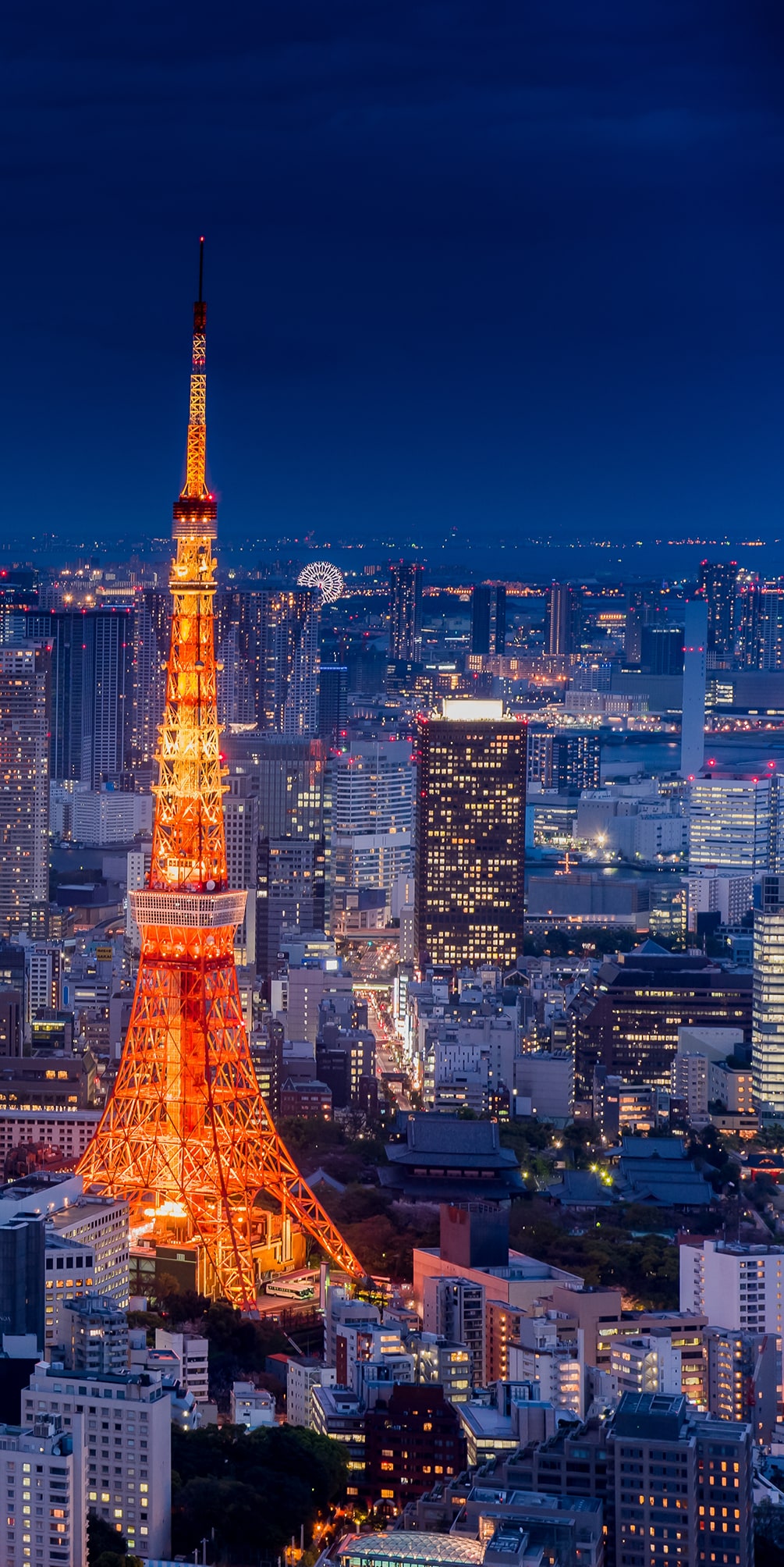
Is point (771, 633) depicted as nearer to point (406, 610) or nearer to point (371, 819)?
point (406, 610)

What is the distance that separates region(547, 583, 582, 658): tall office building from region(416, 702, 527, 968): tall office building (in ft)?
82.1

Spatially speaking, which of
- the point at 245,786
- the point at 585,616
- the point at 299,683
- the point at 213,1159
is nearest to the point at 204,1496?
the point at 213,1159

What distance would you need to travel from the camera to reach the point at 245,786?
32688mm

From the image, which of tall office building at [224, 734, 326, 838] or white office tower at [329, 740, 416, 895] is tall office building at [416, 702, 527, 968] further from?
white office tower at [329, 740, 416, 895]

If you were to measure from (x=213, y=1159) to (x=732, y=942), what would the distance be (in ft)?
43.4

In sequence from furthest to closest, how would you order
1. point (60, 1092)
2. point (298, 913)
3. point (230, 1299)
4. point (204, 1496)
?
point (298, 913)
point (60, 1092)
point (230, 1299)
point (204, 1496)

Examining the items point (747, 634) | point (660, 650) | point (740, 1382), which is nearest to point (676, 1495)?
point (740, 1382)

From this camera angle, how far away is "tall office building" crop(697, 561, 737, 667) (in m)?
54.3

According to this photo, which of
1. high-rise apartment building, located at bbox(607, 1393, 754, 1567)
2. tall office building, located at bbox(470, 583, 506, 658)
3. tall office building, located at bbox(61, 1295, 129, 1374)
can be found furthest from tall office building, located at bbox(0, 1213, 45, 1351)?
tall office building, located at bbox(470, 583, 506, 658)

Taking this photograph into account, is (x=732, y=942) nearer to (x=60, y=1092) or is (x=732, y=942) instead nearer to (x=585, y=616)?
(x=60, y=1092)

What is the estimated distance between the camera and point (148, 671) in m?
42.9

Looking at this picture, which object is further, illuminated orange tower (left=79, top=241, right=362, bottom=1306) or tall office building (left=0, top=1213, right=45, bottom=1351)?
illuminated orange tower (left=79, top=241, right=362, bottom=1306)

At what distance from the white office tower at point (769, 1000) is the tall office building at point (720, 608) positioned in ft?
96.7

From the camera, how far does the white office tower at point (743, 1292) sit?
16.0 metres
